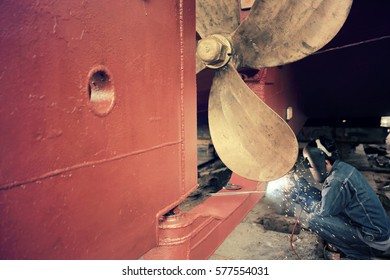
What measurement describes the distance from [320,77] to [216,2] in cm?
266

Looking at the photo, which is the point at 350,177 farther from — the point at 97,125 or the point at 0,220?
the point at 0,220

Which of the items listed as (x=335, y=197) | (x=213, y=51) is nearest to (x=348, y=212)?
(x=335, y=197)

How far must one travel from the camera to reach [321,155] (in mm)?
2463

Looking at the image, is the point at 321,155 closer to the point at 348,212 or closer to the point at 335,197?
the point at 335,197

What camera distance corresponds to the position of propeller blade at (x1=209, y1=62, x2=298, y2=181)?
2.38m

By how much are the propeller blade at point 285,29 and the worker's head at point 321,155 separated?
77 centimetres

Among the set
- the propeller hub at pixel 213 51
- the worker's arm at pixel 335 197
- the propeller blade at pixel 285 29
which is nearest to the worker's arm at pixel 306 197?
the worker's arm at pixel 335 197

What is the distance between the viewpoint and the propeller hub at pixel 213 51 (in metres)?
2.41

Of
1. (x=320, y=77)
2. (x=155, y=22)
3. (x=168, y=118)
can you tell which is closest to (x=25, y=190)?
(x=168, y=118)

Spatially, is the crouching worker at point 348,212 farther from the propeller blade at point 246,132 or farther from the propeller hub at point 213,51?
the propeller hub at point 213,51

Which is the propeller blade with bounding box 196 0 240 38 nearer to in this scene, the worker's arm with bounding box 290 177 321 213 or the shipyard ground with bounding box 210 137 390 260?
the worker's arm with bounding box 290 177 321 213

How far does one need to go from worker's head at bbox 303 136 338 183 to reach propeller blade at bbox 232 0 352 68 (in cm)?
77

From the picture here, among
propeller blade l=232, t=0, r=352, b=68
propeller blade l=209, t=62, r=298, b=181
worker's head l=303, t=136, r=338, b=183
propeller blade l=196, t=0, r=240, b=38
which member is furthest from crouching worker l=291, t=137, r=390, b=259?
propeller blade l=196, t=0, r=240, b=38

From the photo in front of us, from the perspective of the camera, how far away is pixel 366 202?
2.21 m
